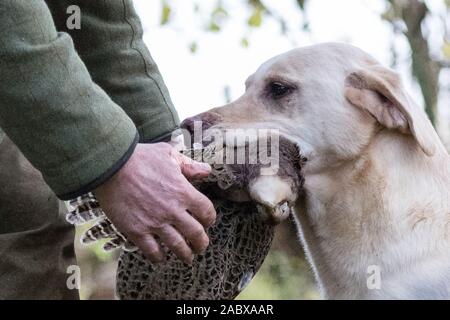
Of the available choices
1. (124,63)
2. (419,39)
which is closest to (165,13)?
(419,39)

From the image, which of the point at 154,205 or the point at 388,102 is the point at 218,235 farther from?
the point at 388,102

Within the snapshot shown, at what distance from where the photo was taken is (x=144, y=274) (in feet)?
9.82

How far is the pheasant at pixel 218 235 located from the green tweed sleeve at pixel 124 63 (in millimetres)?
501

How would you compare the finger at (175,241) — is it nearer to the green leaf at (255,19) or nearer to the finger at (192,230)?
the finger at (192,230)

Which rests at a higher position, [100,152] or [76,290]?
[100,152]

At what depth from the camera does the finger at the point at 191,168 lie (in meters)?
2.80

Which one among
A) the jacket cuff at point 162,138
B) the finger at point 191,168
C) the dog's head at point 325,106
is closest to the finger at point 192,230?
the finger at point 191,168

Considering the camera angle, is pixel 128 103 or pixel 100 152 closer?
pixel 100 152

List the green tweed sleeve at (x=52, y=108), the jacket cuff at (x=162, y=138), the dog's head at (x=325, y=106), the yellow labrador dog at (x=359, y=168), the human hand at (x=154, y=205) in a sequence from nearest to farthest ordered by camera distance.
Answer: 1. the green tweed sleeve at (x=52, y=108)
2. the human hand at (x=154, y=205)
3. the yellow labrador dog at (x=359, y=168)
4. the dog's head at (x=325, y=106)
5. the jacket cuff at (x=162, y=138)

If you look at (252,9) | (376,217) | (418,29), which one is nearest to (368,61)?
(376,217)

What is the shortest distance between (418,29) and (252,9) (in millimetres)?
1476

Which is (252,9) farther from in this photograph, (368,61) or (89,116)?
(89,116)

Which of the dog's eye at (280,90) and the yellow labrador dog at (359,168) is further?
the dog's eye at (280,90)

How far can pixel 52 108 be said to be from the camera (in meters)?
2.55
